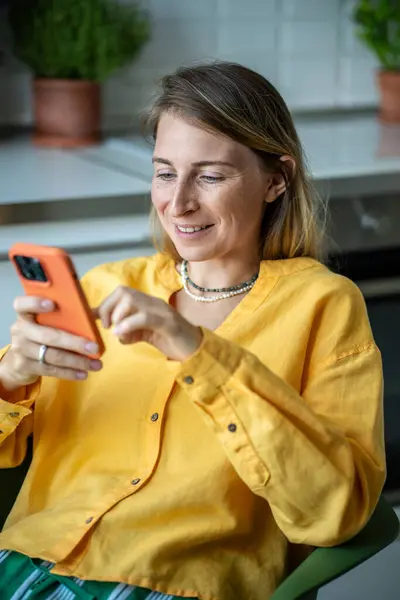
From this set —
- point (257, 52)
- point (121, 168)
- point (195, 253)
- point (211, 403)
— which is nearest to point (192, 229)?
point (195, 253)

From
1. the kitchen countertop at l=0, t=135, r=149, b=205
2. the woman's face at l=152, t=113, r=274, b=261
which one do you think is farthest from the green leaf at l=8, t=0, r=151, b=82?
the woman's face at l=152, t=113, r=274, b=261

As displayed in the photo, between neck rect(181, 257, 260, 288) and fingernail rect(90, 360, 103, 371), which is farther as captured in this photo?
neck rect(181, 257, 260, 288)

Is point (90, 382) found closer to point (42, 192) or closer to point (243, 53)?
point (42, 192)

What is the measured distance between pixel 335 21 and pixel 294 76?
0.20 meters

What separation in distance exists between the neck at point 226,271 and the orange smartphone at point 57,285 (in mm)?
309

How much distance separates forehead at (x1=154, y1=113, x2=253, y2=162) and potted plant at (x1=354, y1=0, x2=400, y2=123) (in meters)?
1.70

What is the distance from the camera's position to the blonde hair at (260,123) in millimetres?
1405

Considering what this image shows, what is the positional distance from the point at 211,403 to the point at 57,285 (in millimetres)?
226

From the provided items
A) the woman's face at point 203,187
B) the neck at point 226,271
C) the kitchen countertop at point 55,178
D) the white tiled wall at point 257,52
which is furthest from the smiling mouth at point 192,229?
the white tiled wall at point 257,52

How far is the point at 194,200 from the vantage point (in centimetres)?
140

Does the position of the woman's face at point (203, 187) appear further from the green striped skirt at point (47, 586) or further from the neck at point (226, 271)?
the green striped skirt at point (47, 586)

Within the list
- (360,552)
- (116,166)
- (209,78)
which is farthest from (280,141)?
(116,166)

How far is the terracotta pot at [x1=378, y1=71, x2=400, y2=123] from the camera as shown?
9.80 feet

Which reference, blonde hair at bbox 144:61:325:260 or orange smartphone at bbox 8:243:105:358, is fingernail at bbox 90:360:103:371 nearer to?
orange smartphone at bbox 8:243:105:358
